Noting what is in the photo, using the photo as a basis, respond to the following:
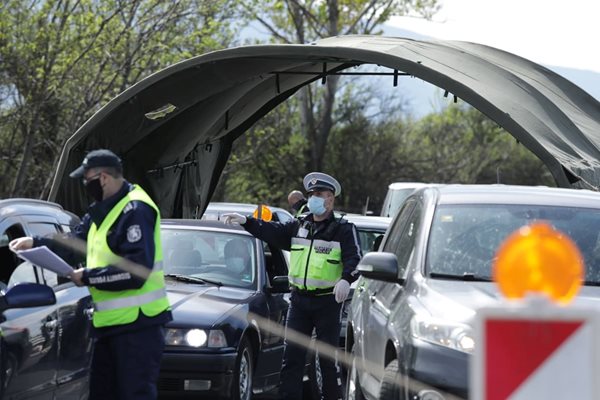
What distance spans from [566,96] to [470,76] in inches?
101

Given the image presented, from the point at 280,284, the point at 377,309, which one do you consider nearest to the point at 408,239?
the point at 377,309

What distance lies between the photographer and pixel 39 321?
717 cm

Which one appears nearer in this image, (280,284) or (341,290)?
(341,290)

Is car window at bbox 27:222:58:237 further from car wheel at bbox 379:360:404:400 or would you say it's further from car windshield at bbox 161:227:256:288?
car windshield at bbox 161:227:256:288

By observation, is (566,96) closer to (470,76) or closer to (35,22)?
(470,76)

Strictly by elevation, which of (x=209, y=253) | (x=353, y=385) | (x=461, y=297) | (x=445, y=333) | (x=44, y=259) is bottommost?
(x=353, y=385)

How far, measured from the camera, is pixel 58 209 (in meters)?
8.40

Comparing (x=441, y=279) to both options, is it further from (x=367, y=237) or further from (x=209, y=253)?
(x=367, y=237)

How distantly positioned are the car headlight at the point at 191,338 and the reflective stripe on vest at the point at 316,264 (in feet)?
2.68

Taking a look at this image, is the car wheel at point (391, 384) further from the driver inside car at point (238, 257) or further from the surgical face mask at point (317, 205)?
the driver inside car at point (238, 257)

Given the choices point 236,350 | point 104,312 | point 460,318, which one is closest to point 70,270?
point 104,312

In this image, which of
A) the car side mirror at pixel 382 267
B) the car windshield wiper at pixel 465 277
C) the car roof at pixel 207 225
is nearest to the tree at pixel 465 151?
the car roof at pixel 207 225

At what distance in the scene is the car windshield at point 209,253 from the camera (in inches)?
451

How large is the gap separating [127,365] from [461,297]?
1827 mm
